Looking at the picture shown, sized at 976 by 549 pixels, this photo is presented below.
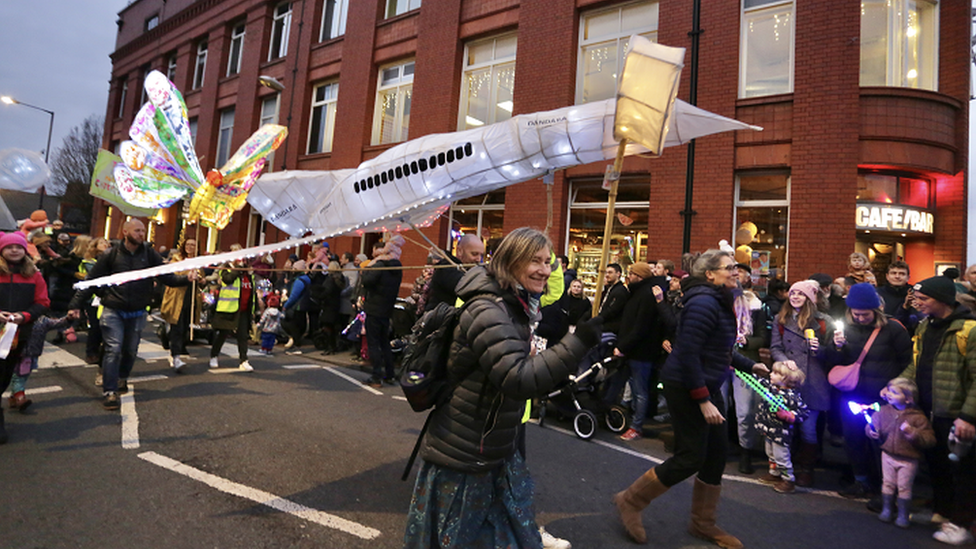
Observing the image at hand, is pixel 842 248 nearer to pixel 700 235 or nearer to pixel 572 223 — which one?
pixel 700 235

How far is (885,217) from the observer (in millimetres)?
7961

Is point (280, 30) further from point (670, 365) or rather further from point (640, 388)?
point (670, 365)

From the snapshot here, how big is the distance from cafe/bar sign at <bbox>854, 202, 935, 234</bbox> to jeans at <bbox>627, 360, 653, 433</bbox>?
16.0 ft

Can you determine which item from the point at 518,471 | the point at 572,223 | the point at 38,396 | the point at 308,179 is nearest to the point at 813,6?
the point at 572,223

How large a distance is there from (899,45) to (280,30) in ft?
59.1

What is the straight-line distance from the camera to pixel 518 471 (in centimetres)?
233

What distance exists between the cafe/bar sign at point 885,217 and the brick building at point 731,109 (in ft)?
0.07

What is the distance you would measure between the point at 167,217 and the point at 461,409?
22.5 metres

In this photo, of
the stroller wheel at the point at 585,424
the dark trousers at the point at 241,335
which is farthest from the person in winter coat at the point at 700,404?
the dark trousers at the point at 241,335

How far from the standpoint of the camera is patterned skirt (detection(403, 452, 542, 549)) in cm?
212

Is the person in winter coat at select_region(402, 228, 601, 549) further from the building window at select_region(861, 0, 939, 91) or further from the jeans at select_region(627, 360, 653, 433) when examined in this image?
the building window at select_region(861, 0, 939, 91)

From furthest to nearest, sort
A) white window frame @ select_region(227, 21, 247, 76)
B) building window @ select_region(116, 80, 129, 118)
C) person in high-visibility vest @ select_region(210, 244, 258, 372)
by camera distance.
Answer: building window @ select_region(116, 80, 129, 118), white window frame @ select_region(227, 21, 247, 76), person in high-visibility vest @ select_region(210, 244, 258, 372)

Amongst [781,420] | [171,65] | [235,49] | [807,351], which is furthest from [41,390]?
[171,65]

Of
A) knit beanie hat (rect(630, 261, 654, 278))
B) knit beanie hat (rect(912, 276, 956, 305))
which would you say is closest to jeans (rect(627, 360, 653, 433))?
knit beanie hat (rect(630, 261, 654, 278))
